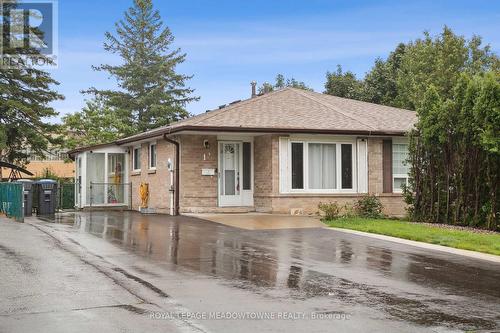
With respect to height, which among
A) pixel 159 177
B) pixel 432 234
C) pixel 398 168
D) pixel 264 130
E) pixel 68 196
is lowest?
pixel 432 234

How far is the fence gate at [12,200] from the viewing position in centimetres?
1845

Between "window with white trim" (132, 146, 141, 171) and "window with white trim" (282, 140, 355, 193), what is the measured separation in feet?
25.5

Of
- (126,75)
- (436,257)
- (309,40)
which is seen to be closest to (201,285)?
(436,257)

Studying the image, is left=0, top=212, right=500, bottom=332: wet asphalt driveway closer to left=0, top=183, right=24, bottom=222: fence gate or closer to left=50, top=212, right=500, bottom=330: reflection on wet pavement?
left=50, top=212, right=500, bottom=330: reflection on wet pavement

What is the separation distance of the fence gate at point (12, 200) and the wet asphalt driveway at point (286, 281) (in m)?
4.48

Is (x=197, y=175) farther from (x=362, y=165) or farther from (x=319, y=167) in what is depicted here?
(x=362, y=165)

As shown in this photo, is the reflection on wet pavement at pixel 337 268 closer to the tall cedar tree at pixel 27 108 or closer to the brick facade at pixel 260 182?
the brick facade at pixel 260 182

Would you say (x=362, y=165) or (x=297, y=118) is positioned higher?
(x=297, y=118)

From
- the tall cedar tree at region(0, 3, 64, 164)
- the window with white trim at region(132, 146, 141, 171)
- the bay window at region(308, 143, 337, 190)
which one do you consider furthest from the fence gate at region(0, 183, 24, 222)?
the tall cedar tree at region(0, 3, 64, 164)

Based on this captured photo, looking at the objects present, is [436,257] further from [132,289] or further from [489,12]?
[489,12]

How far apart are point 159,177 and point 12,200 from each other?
525 cm

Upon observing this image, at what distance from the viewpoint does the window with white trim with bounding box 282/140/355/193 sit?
794 inches

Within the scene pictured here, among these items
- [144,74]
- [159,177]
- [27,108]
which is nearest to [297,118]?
[159,177]

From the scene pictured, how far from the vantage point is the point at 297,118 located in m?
21.2
